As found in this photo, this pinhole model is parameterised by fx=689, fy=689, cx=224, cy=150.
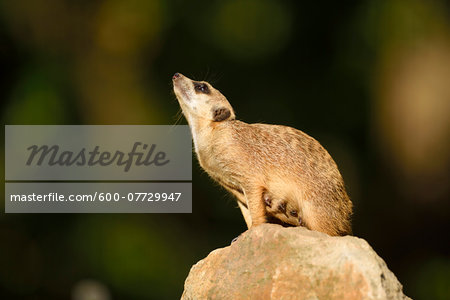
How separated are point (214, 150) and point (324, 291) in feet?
3.74

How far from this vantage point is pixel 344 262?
2.60 m

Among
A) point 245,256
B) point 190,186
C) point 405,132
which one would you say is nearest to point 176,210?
point 190,186

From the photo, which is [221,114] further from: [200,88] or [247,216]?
[247,216]

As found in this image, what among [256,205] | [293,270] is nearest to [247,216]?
[256,205]

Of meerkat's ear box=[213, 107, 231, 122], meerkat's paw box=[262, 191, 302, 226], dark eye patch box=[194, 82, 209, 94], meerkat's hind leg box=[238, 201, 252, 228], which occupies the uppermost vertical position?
dark eye patch box=[194, 82, 209, 94]

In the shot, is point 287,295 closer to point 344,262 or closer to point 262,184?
point 344,262

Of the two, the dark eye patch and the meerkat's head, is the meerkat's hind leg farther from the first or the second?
the dark eye patch

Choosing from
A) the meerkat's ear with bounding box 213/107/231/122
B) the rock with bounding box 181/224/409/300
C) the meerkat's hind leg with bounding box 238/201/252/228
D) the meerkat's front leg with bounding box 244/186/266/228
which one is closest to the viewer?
the rock with bounding box 181/224/409/300

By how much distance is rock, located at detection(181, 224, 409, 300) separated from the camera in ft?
8.43

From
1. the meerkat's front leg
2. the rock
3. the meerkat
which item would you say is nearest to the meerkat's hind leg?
the meerkat

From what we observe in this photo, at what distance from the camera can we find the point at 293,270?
2.75m

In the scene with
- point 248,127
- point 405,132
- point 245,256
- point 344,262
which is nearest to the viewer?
point 344,262

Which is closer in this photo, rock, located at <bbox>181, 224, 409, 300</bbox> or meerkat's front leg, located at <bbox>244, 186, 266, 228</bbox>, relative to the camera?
rock, located at <bbox>181, 224, 409, 300</bbox>

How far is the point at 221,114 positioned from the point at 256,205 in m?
0.60
